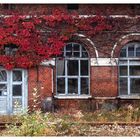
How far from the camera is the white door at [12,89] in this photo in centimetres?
1945

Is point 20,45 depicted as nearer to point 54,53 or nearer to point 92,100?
point 54,53

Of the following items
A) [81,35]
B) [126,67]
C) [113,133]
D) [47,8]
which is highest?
[47,8]

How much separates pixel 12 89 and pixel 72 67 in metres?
2.89

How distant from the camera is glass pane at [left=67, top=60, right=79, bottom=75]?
19.6 m

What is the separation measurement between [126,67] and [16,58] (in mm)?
4982

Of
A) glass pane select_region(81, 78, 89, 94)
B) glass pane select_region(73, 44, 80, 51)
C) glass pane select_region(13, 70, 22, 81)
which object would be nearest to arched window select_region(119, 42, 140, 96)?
glass pane select_region(81, 78, 89, 94)

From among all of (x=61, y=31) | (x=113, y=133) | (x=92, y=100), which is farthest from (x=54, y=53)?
(x=113, y=133)

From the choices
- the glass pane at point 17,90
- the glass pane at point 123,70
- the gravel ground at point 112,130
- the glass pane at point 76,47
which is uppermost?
the glass pane at point 76,47

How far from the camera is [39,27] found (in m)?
19.4

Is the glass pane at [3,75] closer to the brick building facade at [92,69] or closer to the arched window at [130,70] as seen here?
the brick building facade at [92,69]

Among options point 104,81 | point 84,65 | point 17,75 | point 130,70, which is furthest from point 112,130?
point 17,75

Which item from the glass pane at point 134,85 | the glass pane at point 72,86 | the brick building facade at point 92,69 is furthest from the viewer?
the glass pane at point 134,85

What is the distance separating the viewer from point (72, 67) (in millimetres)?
19578

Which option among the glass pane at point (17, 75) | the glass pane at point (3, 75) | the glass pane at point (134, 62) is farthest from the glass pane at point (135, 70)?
the glass pane at point (3, 75)
